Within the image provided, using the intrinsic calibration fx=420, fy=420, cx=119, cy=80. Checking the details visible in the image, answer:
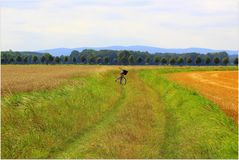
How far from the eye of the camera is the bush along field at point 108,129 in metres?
13.8

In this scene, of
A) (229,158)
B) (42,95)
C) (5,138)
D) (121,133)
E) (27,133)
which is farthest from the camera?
(42,95)

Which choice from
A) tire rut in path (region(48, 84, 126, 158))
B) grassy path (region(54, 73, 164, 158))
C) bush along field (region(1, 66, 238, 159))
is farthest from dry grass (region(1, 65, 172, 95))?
grassy path (region(54, 73, 164, 158))

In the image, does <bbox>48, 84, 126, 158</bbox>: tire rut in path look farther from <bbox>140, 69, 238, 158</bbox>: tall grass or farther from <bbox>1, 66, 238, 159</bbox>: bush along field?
<bbox>140, 69, 238, 158</bbox>: tall grass

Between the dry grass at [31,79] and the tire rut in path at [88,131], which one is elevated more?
the dry grass at [31,79]

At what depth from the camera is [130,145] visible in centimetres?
1473

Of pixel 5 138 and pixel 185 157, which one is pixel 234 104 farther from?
pixel 5 138

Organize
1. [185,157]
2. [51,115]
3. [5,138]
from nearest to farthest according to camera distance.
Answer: [185,157] < [5,138] < [51,115]

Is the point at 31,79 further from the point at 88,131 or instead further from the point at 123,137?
the point at 123,137

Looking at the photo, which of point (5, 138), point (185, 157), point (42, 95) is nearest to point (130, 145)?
point (185, 157)

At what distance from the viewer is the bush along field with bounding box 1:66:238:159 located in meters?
13.8

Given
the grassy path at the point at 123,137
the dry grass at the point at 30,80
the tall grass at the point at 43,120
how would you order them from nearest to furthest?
the grassy path at the point at 123,137 → the tall grass at the point at 43,120 → the dry grass at the point at 30,80

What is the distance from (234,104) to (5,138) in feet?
50.9

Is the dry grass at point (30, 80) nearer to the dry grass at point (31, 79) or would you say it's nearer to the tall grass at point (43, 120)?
the dry grass at point (31, 79)

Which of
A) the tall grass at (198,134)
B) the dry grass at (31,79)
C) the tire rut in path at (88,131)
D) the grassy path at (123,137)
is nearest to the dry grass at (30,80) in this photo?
the dry grass at (31,79)
